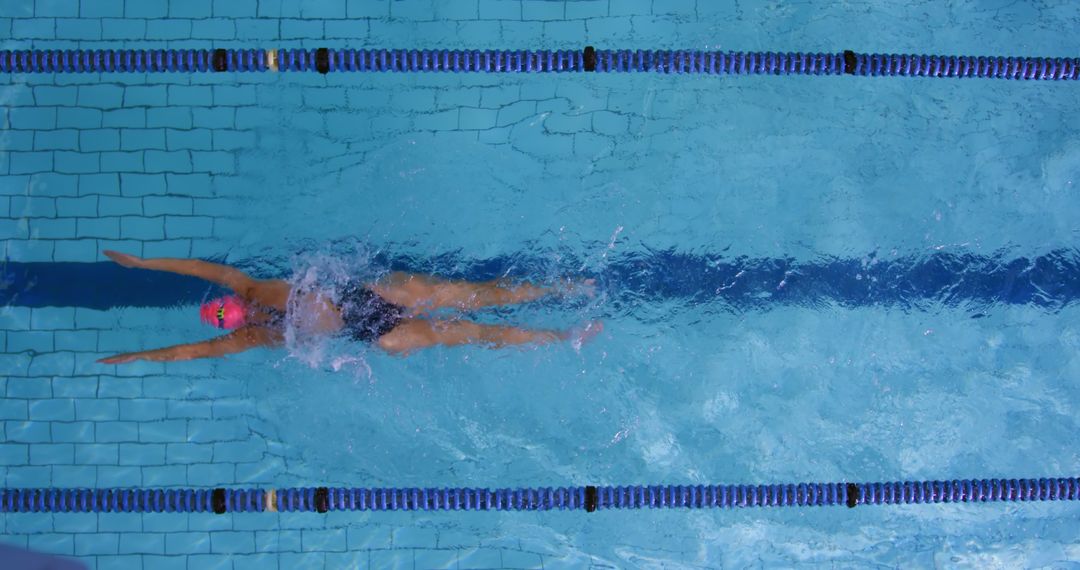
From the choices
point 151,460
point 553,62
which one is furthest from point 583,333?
point 151,460

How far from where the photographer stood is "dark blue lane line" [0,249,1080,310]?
4.40m

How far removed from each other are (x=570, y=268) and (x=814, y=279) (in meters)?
1.31

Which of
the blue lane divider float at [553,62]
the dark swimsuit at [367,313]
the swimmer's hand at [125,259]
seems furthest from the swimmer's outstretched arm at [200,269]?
the blue lane divider float at [553,62]

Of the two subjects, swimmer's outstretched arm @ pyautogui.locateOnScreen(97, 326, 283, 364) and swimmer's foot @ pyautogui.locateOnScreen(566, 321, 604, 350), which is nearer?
swimmer's outstretched arm @ pyautogui.locateOnScreen(97, 326, 283, 364)

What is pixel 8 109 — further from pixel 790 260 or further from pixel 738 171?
pixel 790 260

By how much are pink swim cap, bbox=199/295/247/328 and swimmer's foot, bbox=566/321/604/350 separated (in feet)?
5.35

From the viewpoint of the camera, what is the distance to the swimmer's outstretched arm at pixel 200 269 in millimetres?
3912

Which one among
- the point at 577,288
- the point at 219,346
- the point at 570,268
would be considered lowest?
the point at 219,346

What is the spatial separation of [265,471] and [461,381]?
1124 mm

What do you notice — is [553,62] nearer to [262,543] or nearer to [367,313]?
[367,313]

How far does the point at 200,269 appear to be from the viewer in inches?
163

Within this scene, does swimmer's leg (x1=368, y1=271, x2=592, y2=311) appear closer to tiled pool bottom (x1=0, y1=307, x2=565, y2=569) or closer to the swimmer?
the swimmer

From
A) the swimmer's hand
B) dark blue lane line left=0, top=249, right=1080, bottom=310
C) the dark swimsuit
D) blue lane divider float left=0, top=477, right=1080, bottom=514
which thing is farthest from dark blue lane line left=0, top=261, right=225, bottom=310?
blue lane divider float left=0, top=477, right=1080, bottom=514

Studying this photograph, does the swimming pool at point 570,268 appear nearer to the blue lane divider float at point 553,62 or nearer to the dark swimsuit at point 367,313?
the blue lane divider float at point 553,62
